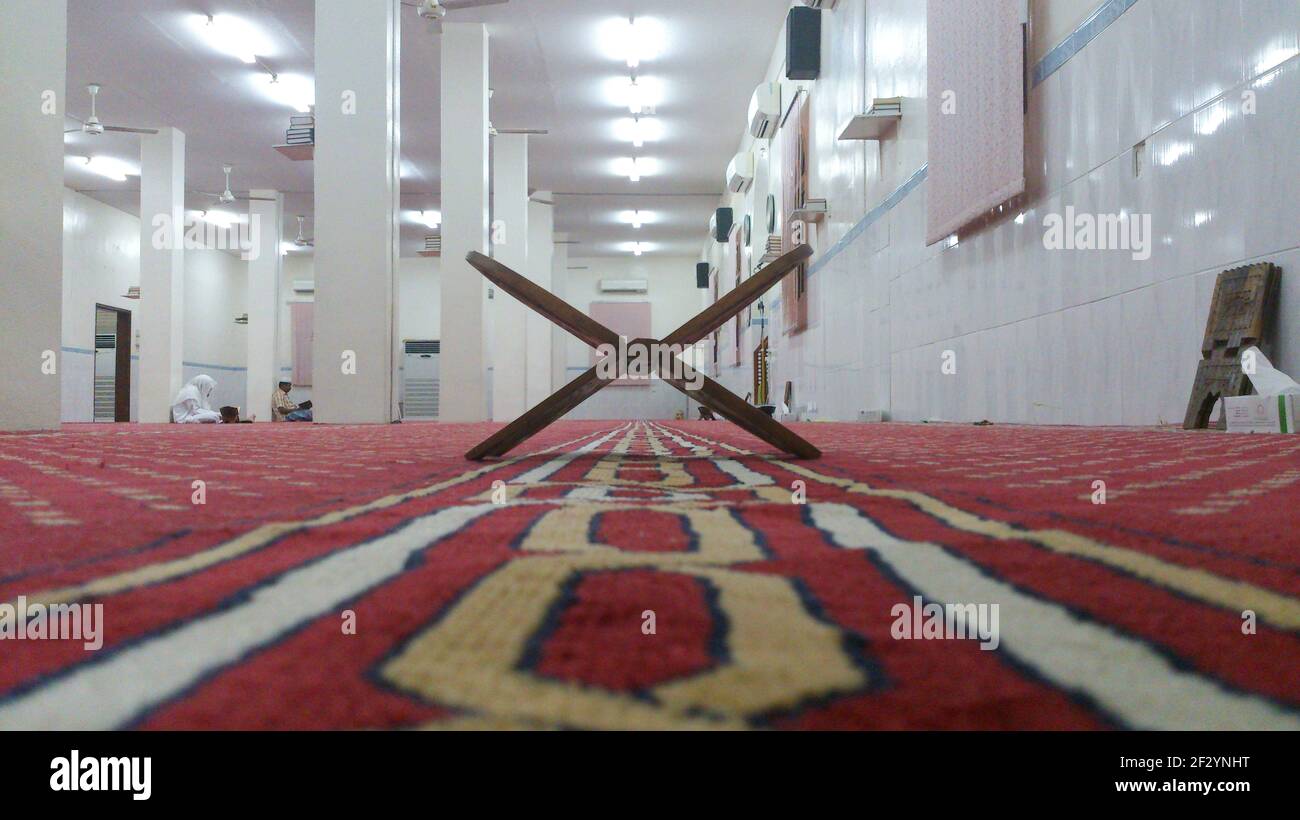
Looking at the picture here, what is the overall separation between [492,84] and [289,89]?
2252 millimetres

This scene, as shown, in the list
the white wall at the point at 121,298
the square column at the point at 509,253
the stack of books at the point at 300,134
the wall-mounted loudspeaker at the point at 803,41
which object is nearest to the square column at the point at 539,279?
the square column at the point at 509,253

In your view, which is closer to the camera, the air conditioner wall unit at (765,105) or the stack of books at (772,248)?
the stack of books at (772,248)

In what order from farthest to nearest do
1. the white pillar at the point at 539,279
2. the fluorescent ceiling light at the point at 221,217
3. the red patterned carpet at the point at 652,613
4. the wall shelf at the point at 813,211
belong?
1. the fluorescent ceiling light at the point at 221,217
2. the white pillar at the point at 539,279
3. the wall shelf at the point at 813,211
4. the red patterned carpet at the point at 652,613

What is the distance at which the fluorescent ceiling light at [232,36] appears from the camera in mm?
7789

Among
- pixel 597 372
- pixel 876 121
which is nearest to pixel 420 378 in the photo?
pixel 876 121

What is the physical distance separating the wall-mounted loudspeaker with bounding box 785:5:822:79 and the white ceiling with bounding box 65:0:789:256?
719mm

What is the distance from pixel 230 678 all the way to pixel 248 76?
1024 cm

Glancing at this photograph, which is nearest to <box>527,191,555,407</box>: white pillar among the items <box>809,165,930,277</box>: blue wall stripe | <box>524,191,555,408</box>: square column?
<box>524,191,555,408</box>: square column

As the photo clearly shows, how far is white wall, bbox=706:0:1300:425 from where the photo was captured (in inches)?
104

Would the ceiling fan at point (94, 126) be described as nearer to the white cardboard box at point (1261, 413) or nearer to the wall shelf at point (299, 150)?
the wall shelf at point (299, 150)

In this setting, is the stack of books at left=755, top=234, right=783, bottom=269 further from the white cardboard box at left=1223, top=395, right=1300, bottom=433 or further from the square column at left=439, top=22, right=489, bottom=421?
the white cardboard box at left=1223, top=395, right=1300, bottom=433

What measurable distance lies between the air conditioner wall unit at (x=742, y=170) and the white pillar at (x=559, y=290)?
16.8 ft
